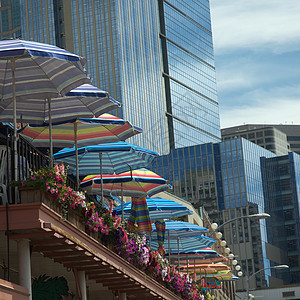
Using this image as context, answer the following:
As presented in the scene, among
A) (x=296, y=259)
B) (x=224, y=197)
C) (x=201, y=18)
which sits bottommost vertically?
(x=296, y=259)

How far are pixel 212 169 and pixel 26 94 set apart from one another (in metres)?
134

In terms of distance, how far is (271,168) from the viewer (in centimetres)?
15850

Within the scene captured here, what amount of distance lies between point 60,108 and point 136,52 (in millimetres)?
127472

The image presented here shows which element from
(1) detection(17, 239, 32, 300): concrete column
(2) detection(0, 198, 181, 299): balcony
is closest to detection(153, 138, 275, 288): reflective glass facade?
(2) detection(0, 198, 181, 299): balcony

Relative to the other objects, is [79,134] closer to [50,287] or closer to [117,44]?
[50,287]

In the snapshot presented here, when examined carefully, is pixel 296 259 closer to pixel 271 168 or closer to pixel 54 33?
pixel 271 168

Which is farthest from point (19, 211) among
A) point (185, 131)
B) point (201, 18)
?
point (201, 18)

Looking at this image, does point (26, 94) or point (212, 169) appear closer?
point (26, 94)

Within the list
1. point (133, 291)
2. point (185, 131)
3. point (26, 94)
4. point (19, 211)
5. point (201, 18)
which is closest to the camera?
point (19, 211)

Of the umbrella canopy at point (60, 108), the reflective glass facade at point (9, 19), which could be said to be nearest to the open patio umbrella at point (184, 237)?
the umbrella canopy at point (60, 108)

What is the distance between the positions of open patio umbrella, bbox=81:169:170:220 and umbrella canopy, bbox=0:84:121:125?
174 inches

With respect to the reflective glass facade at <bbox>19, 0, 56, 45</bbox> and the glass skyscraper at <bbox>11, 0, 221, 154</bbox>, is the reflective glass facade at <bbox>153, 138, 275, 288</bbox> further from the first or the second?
the reflective glass facade at <bbox>19, 0, 56, 45</bbox>

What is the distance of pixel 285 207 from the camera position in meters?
158

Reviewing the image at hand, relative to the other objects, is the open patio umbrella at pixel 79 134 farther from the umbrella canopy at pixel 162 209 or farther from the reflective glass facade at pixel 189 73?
the reflective glass facade at pixel 189 73
